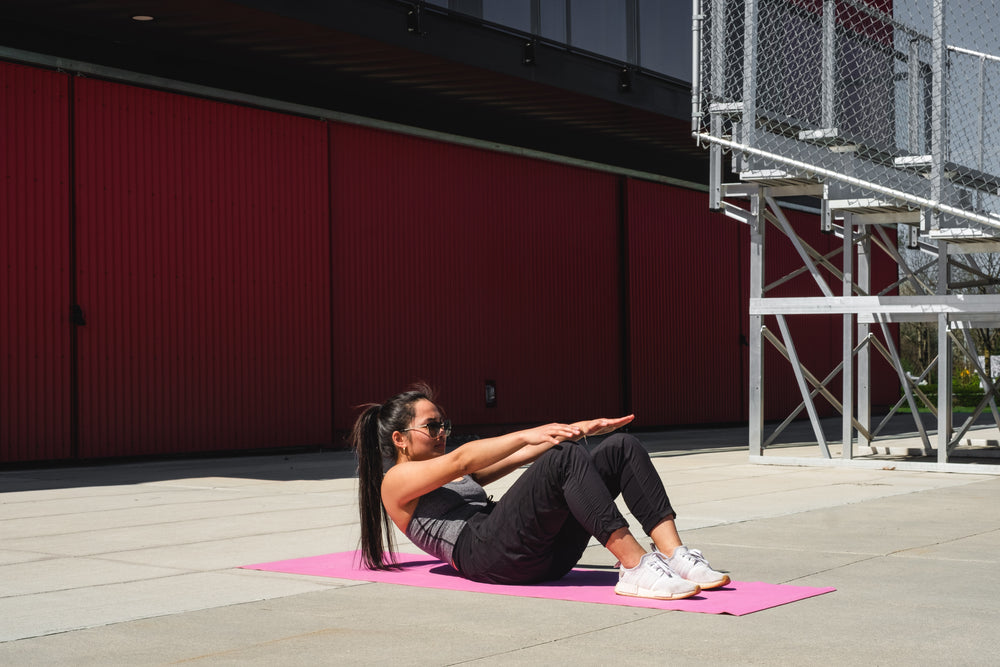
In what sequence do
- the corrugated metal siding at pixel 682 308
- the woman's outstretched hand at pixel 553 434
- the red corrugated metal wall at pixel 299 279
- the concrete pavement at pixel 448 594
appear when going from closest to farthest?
the concrete pavement at pixel 448 594 → the woman's outstretched hand at pixel 553 434 → the red corrugated metal wall at pixel 299 279 → the corrugated metal siding at pixel 682 308

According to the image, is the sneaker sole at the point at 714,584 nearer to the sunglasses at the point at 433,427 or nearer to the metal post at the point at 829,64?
the sunglasses at the point at 433,427

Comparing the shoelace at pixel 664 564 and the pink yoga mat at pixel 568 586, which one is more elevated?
the shoelace at pixel 664 564

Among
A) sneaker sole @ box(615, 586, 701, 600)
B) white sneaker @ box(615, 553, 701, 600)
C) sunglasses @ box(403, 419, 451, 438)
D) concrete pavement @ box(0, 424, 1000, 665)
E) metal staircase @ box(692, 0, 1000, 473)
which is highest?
metal staircase @ box(692, 0, 1000, 473)

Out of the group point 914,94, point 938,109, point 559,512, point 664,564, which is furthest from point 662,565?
point 914,94

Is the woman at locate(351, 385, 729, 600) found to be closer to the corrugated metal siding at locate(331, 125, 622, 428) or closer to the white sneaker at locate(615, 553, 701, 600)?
the white sneaker at locate(615, 553, 701, 600)

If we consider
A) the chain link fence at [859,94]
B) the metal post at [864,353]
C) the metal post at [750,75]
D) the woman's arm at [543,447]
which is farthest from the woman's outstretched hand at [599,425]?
the metal post at [864,353]

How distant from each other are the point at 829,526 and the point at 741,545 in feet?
4.01

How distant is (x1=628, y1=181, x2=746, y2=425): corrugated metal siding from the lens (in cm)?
2328

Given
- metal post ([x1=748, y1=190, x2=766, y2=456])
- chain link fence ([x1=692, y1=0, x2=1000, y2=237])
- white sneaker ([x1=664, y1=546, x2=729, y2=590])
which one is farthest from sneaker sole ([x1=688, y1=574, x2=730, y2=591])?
metal post ([x1=748, y1=190, x2=766, y2=456])

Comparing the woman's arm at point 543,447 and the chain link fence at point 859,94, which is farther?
the chain link fence at point 859,94

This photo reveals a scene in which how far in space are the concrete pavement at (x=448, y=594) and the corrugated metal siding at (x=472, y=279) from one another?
26.2 feet

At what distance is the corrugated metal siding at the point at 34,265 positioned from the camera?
1455 cm

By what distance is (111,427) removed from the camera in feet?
50.8

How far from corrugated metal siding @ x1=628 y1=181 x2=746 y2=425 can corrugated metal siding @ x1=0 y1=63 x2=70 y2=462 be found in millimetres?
11055
